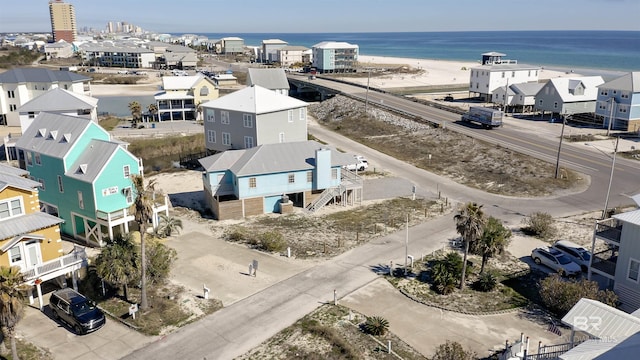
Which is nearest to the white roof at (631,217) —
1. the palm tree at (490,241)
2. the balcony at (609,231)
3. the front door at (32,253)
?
the balcony at (609,231)

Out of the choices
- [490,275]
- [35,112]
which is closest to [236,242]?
[490,275]

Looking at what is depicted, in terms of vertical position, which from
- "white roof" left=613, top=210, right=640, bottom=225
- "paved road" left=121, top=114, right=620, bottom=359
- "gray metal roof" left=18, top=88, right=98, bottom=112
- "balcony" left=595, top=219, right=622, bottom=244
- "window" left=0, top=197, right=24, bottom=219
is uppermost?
"gray metal roof" left=18, top=88, right=98, bottom=112

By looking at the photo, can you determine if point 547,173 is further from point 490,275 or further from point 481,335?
point 481,335

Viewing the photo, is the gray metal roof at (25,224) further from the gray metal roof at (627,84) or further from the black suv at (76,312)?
the gray metal roof at (627,84)

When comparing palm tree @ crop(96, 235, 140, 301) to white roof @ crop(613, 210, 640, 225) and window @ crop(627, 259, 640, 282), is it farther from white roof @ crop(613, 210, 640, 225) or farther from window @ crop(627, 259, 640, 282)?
window @ crop(627, 259, 640, 282)

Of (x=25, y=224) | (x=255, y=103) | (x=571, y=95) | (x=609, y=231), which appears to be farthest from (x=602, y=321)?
(x=571, y=95)

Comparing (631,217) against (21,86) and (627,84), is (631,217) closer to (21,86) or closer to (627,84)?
(627,84)

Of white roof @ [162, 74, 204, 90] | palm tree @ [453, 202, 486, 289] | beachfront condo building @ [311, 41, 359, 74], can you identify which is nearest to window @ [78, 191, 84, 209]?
palm tree @ [453, 202, 486, 289]
